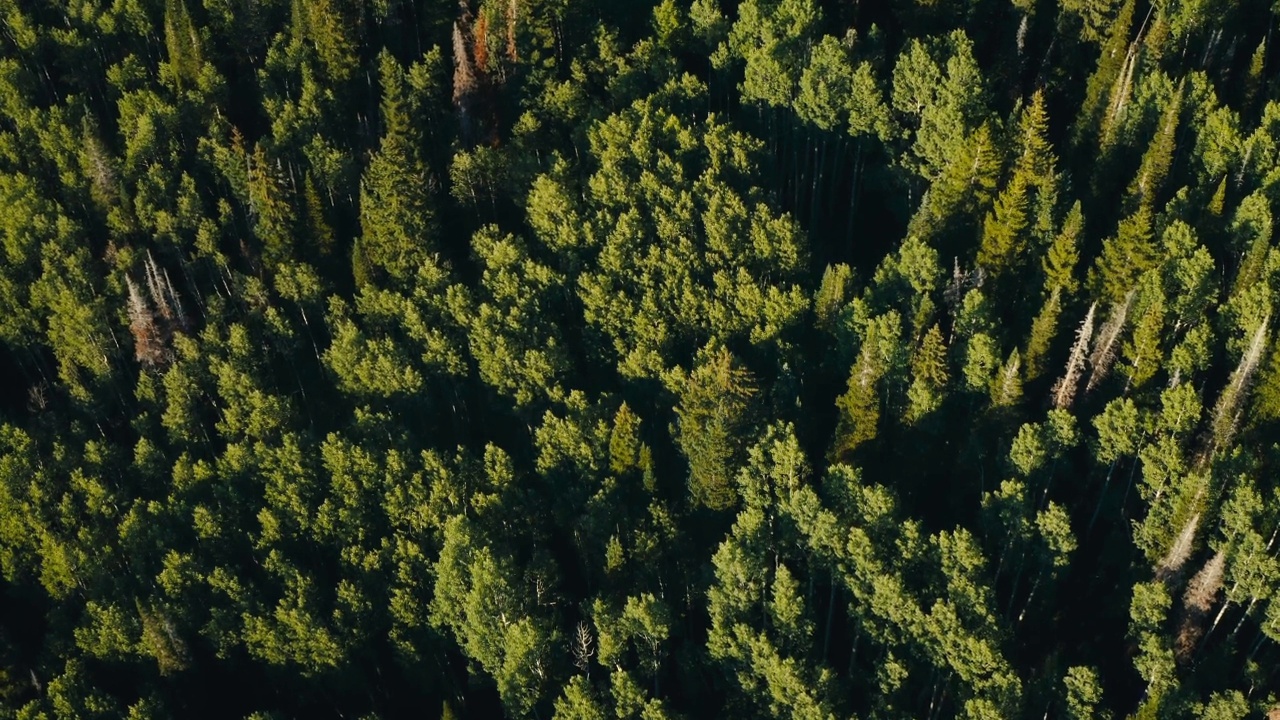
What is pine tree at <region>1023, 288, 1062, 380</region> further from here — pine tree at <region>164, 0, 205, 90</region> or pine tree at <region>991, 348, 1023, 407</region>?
pine tree at <region>164, 0, 205, 90</region>

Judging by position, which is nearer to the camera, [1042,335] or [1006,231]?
[1042,335]

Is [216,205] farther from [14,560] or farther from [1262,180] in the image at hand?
[1262,180]

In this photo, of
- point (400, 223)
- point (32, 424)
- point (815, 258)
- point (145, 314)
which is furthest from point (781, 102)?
point (32, 424)

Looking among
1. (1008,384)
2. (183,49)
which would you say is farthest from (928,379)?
(183,49)

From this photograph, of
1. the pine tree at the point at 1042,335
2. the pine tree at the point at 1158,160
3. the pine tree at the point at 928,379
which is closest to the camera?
the pine tree at the point at 1042,335

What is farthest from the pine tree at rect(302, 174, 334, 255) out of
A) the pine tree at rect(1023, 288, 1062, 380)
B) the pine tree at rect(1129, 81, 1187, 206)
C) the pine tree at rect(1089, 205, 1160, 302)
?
the pine tree at rect(1129, 81, 1187, 206)

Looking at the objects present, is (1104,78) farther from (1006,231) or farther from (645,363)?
(645,363)

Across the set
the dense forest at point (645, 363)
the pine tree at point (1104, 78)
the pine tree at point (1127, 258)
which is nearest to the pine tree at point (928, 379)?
the dense forest at point (645, 363)

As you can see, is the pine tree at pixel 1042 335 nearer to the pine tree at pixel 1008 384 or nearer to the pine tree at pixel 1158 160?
the pine tree at pixel 1008 384
